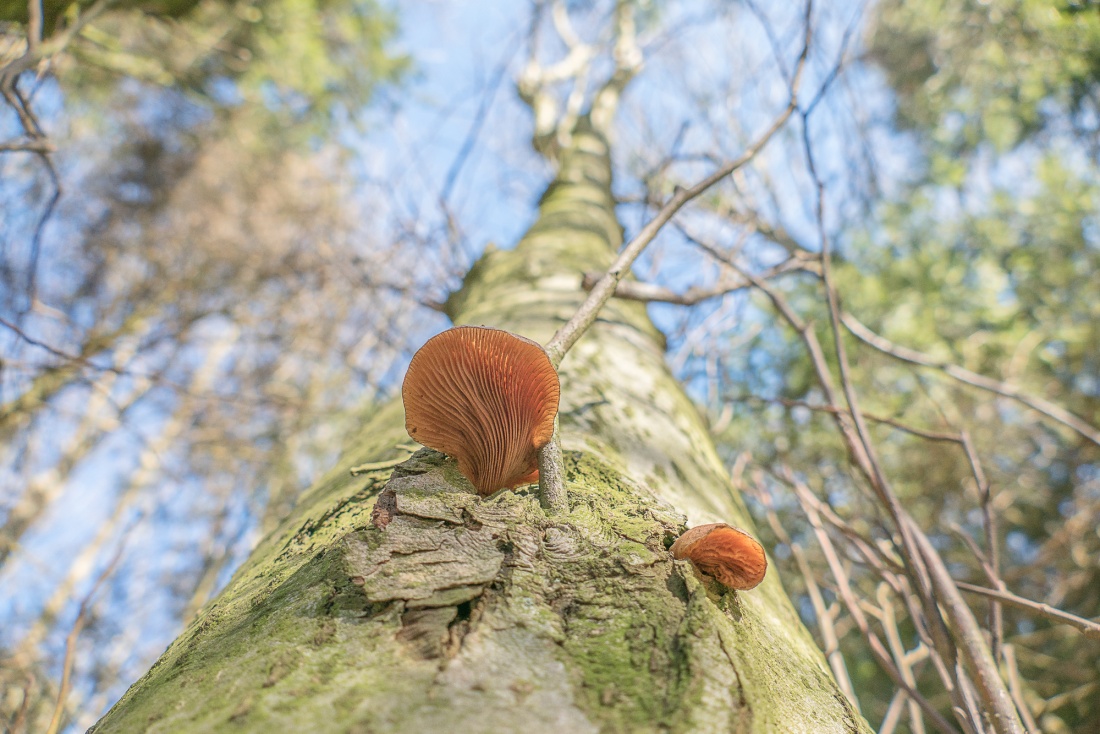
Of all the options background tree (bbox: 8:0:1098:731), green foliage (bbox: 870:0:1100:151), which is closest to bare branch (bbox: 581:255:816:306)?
Answer: background tree (bbox: 8:0:1098:731)

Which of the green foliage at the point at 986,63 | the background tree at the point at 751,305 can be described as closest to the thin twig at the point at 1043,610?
the background tree at the point at 751,305

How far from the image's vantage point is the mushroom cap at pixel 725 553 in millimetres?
823

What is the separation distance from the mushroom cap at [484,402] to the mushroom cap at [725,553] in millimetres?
258

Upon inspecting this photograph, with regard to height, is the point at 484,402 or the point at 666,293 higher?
the point at 666,293

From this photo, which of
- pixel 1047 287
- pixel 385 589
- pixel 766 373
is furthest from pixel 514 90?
pixel 385 589

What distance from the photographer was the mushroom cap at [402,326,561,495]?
0.93m

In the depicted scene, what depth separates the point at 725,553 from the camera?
0.85 meters

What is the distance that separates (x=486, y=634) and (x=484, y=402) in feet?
1.28

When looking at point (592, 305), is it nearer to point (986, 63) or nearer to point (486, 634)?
point (486, 634)

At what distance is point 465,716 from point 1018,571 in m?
4.13

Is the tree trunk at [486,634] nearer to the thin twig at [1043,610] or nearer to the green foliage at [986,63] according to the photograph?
the thin twig at [1043,610]

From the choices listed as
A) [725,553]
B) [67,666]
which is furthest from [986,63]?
[67,666]

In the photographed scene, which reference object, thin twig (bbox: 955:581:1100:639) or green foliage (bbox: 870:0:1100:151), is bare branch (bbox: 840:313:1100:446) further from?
green foliage (bbox: 870:0:1100:151)

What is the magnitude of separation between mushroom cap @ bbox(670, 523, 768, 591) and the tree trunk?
0.08 feet
